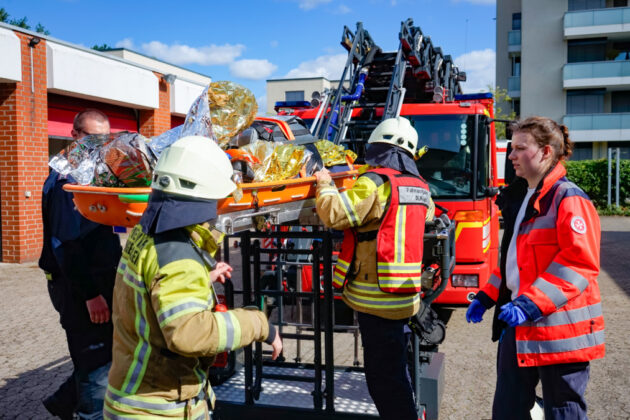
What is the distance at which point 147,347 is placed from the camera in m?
2.10

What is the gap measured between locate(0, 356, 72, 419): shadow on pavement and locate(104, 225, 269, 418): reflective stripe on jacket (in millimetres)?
2594

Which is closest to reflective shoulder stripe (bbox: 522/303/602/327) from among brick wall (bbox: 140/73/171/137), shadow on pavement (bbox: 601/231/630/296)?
shadow on pavement (bbox: 601/231/630/296)

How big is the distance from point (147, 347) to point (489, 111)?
5794 mm

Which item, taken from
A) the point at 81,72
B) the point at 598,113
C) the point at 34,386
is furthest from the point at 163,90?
the point at 598,113

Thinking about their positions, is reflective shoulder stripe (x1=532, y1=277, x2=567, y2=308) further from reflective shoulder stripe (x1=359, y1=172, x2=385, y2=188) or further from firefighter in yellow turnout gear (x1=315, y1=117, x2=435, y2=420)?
reflective shoulder stripe (x1=359, y1=172, x2=385, y2=188)

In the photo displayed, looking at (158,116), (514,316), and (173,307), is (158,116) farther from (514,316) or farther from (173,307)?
(173,307)

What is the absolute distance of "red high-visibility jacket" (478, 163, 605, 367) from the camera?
2607mm

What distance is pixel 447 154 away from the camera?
6363mm

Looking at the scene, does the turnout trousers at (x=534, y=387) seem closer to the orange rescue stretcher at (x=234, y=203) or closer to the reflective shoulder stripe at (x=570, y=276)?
the reflective shoulder stripe at (x=570, y=276)

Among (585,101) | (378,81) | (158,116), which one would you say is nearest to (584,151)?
(585,101)

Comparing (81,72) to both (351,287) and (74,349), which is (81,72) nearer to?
(74,349)

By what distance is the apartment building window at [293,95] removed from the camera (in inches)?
1839

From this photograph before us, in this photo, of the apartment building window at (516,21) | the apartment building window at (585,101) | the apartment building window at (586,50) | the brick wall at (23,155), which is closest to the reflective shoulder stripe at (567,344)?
the brick wall at (23,155)

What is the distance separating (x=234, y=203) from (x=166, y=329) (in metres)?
1.06
